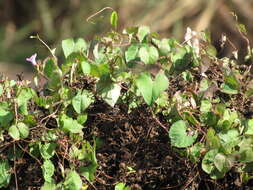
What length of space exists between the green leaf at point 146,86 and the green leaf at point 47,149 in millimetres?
250

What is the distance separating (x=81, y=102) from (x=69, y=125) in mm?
64

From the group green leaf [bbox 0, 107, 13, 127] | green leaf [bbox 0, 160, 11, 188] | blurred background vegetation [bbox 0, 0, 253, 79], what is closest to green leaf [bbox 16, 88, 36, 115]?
green leaf [bbox 0, 107, 13, 127]

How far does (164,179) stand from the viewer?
1.46 m

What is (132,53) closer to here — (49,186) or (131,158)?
(131,158)

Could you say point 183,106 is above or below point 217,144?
above

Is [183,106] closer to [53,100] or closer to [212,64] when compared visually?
[212,64]

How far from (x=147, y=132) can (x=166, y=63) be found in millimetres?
199

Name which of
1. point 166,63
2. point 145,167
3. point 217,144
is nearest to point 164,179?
point 145,167

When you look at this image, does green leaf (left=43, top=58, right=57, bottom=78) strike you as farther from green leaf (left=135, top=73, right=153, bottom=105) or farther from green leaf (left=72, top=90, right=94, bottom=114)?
green leaf (left=135, top=73, right=153, bottom=105)

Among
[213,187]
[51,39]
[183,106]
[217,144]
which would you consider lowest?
[213,187]

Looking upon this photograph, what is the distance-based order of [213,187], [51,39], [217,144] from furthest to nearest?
1. [51,39]
2. [213,187]
3. [217,144]

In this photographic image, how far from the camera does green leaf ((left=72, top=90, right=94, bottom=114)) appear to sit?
1.41 metres

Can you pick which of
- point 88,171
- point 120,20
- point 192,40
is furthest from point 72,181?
point 120,20

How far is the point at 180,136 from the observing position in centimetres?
135
